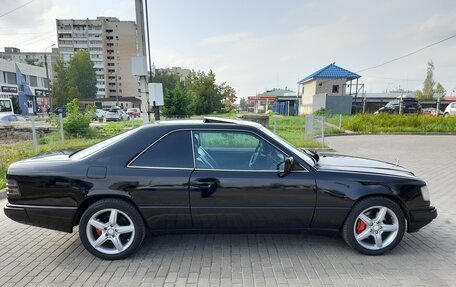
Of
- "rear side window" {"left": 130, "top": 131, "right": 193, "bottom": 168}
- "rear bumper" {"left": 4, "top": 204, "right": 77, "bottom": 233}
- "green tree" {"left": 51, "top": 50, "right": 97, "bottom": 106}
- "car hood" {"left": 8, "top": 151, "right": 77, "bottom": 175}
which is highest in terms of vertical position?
"green tree" {"left": 51, "top": 50, "right": 97, "bottom": 106}

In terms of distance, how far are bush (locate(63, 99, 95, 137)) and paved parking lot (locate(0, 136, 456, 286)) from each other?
8.21 meters

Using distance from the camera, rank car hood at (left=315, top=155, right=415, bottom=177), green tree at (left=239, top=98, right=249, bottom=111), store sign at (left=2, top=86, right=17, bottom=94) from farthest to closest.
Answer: green tree at (left=239, top=98, right=249, bottom=111) < store sign at (left=2, top=86, right=17, bottom=94) < car hood at (left=315, top=155, right=415, bottom=177)

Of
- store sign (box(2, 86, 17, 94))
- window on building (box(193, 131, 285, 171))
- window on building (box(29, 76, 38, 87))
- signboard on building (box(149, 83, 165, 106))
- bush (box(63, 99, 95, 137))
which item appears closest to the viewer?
window on building (box(193, 131, 285, 171))

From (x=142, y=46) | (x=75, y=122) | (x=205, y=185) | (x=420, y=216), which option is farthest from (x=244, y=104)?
(x=205, y=185)

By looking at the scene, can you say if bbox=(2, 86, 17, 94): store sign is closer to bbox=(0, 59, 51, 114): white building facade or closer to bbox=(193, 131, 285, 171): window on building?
bbox=(0, 59, 51, 114): white building facade

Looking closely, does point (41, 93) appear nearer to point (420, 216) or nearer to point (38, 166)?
point (38, 166)

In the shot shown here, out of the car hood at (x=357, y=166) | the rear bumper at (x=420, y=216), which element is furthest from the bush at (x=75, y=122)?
the rear bumper at (x=420, y=216)

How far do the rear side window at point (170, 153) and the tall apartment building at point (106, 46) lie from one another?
306 feet

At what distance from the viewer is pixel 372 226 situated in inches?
119

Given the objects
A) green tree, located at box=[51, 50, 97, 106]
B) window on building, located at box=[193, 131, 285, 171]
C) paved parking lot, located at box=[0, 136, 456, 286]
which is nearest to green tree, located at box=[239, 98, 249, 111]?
green tree, located at box=[51, 50, 97, 106]

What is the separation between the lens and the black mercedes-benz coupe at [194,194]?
284 cm

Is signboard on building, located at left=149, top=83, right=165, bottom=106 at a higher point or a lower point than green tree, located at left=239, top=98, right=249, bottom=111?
lower

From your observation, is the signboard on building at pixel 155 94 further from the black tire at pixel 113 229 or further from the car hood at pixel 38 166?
the black tire at pixel 113 229

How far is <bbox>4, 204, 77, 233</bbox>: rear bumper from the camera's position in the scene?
2.85 metres
